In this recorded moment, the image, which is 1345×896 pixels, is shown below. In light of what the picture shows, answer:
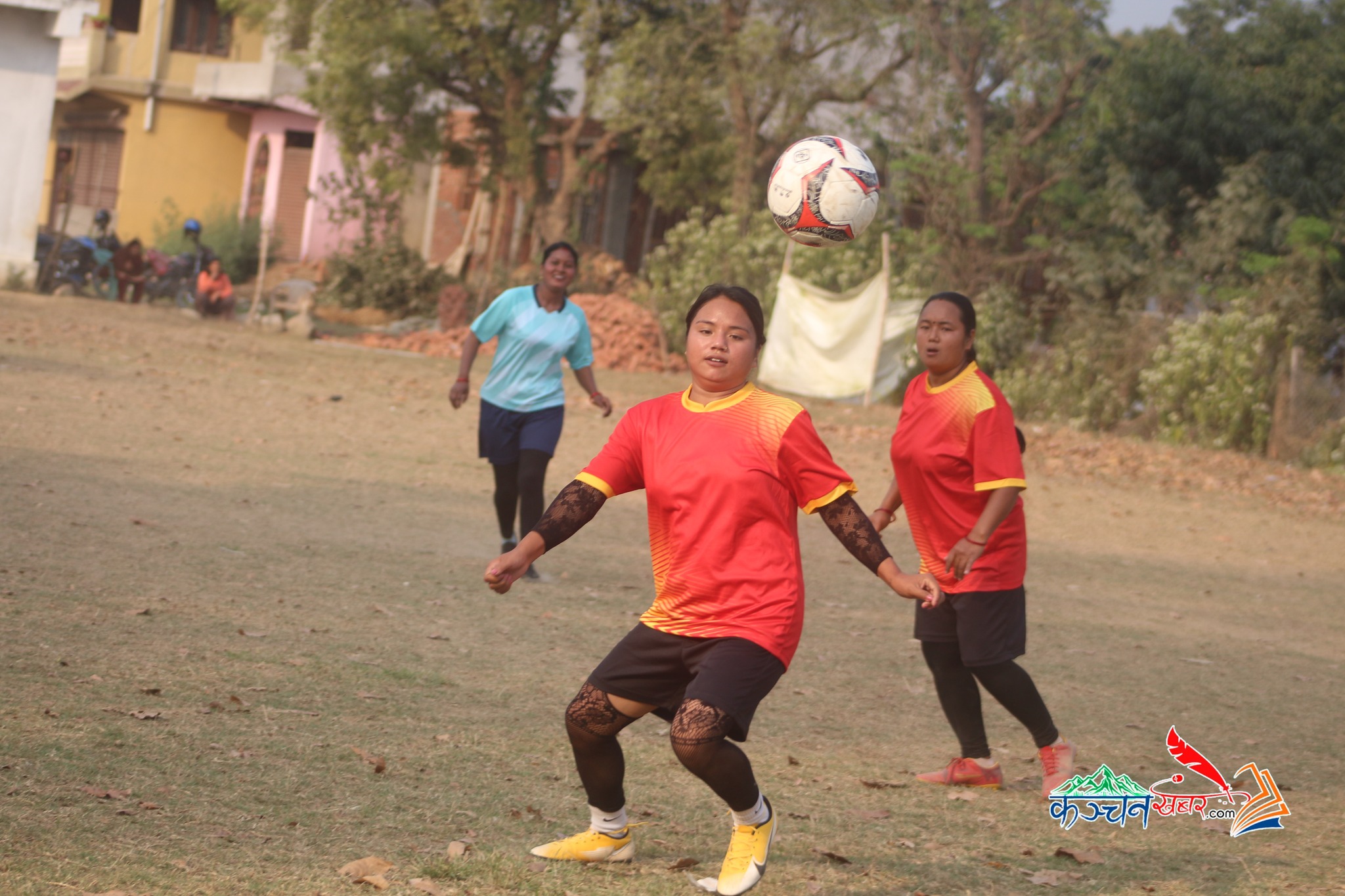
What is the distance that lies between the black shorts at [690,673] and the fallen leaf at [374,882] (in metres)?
0.74

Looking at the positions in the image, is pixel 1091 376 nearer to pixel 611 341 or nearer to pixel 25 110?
pixel 611 341

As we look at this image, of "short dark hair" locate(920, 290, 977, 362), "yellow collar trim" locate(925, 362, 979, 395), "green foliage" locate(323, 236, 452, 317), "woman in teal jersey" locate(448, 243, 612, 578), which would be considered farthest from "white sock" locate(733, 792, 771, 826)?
"green foliage" locate(323, 236, 452, 317)

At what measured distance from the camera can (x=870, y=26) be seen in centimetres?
2408

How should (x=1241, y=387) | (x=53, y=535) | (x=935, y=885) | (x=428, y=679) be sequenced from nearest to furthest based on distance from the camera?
(x=935, y=885) < (x=428, y=679) < (x=53, y=535) < (x=1241, y=387)

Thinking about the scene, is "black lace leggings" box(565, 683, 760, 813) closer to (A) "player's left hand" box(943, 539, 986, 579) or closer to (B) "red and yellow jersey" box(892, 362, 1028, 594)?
(A) "player's left hand" box(943, 539, 986, 579)

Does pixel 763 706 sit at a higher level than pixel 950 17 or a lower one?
lower

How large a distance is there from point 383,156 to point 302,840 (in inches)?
976

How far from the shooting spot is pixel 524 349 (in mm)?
7750

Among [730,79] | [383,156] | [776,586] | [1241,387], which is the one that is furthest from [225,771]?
[383,156]

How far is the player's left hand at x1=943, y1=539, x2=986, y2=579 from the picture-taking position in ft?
14.9

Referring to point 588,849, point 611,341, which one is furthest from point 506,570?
point 611,341

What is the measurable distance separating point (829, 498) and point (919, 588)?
34 centimetres

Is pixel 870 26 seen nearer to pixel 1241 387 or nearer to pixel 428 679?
pixel 1241 387

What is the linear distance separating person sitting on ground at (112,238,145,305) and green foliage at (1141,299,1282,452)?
17.0m
